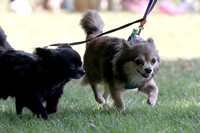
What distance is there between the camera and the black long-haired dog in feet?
13.8

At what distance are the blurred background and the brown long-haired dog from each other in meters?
4.25

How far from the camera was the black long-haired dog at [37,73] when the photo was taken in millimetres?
4199

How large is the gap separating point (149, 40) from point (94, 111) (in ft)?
3.94

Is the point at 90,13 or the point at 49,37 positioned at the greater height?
the point at 90,13

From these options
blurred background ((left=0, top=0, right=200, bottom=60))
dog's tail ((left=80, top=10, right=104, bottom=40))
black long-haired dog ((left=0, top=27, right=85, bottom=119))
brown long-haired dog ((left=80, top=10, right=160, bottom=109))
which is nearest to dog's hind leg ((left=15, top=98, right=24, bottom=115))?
black long-haired dog ((left=0, top=27, right=85, bottom=119))

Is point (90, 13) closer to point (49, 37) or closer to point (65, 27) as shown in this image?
point (49, 37)

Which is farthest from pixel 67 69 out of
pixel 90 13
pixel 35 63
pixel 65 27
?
pixel 65 27

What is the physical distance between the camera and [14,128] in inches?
155

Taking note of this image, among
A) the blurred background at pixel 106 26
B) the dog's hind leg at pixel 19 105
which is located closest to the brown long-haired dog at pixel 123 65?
the dog's hind leg at pixel 19 105

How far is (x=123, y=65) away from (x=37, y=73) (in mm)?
1144

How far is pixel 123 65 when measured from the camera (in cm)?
468

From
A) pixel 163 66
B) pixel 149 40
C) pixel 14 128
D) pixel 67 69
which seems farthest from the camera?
pixel 163 66

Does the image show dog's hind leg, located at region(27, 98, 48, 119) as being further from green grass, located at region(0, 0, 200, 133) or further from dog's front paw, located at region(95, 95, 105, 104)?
dog's front paw, located at region(95, 95, 105, 104)

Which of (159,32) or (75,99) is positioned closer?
(75,99)
